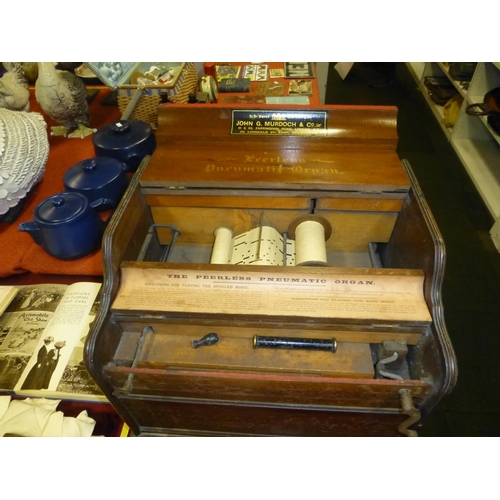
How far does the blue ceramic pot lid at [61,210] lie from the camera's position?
104 cm

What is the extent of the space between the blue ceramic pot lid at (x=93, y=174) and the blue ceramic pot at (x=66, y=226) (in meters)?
0.06

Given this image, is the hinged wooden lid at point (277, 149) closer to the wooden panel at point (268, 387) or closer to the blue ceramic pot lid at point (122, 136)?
the blue ceramic pot lid at point (122, 136)

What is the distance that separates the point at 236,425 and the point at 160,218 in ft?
2.19

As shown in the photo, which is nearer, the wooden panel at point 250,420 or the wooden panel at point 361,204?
the wooden panel at point 250,420

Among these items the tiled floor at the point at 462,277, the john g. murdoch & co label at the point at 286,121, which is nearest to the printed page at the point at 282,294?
the john g. murdoch & co label at the point at 286,121

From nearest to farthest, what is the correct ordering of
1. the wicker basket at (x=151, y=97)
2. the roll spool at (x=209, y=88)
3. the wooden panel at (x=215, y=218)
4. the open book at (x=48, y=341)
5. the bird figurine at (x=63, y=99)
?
the open book at (x=48, y=341) → the wooden panel at (x=215, y=218) → the bird figurine at (x=63, y=99) → the wicker basket at (x=151, y=97) → the roll spool at (x=209, y=88)

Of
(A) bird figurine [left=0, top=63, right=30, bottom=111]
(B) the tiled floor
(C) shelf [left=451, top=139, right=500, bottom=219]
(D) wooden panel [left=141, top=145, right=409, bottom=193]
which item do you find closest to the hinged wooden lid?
(D) wooden panel [left=141, top=145, right=409, bottom=193]

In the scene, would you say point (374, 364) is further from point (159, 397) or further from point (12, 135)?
point (12, 135)

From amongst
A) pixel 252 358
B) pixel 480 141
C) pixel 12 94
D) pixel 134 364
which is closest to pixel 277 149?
pixel 252 358

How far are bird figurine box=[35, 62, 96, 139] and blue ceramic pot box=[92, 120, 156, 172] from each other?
315 millimetres

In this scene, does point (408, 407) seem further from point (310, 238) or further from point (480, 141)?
point (480, 141)

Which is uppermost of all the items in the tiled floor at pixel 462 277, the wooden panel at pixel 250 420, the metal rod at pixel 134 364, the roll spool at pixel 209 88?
the roll spool at pixel 209 88

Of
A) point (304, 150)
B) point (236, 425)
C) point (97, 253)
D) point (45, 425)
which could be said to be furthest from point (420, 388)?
point (97, 253)

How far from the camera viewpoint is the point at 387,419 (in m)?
0.85
